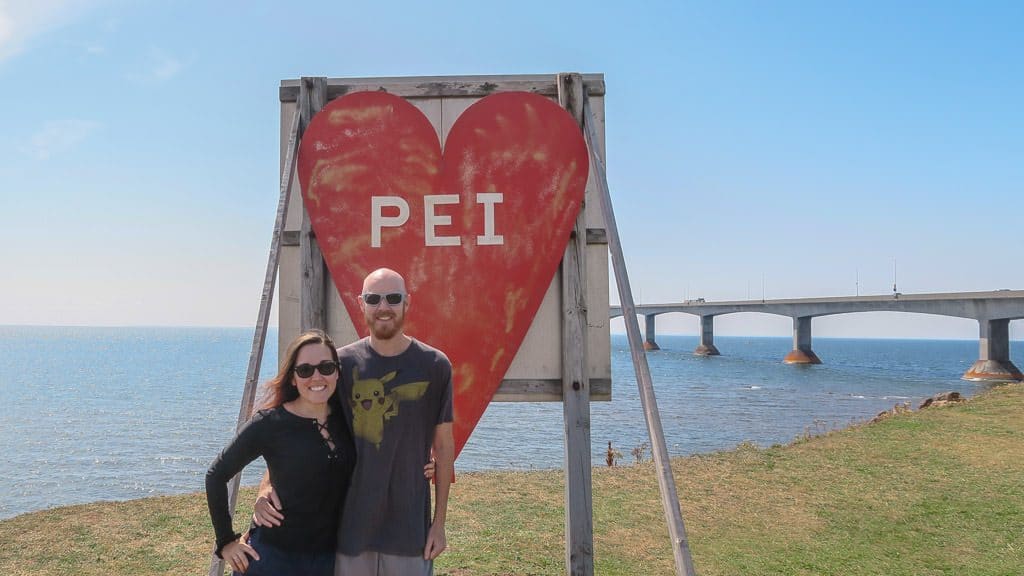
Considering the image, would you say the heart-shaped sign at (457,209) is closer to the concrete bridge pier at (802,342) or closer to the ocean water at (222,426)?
the ocean water at (222,426)

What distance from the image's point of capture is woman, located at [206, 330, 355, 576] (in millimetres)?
2875

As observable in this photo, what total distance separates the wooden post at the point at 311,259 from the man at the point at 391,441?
5.91 feet

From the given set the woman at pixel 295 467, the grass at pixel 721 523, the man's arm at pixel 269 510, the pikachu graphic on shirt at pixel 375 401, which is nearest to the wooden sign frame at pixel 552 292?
the pikachu graphic on shirt at pixel 375 401

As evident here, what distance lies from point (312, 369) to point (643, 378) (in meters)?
2.11

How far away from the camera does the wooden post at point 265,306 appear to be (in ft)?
12.8

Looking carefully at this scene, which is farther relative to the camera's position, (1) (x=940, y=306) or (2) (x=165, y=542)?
(1) (x=940, y=306)

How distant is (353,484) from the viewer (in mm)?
3092

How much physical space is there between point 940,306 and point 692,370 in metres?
28.0

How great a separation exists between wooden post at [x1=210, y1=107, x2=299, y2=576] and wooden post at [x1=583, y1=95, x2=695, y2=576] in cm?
228

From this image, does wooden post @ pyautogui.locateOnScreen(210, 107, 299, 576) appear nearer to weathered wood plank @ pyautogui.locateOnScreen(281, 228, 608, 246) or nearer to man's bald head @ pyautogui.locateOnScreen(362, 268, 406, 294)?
weathered wood plank @ pyautogui.locateOnScreen(281, 228, 608, 246)

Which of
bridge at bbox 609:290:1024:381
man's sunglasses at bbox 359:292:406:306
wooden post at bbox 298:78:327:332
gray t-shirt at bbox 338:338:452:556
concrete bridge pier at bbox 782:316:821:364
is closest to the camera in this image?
gray t-shirt at bbox 338:338:452:556

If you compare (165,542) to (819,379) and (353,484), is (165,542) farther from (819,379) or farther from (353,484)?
(819,379)

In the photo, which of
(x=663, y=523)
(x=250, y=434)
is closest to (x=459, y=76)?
(x=250, y=434)

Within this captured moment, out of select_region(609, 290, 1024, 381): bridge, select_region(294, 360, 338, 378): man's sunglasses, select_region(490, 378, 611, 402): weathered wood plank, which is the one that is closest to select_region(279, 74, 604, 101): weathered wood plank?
select_region(490, 378, 611, 402): weathered wood plank
